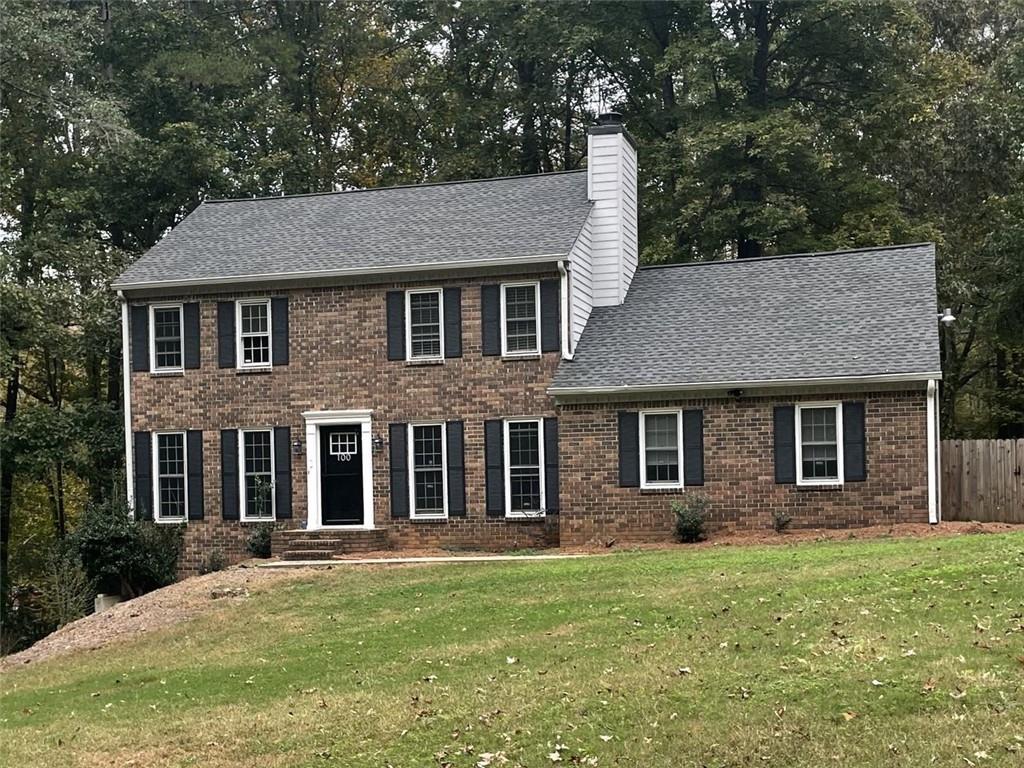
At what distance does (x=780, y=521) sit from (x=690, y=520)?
1.50m

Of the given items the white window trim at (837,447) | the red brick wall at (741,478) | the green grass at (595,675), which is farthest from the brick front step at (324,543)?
the white window trim at (837,447)

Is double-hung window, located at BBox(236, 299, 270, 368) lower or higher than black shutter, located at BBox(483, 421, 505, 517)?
higher

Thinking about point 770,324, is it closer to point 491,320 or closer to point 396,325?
point 491,320

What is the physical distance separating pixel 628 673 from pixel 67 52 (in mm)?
22877

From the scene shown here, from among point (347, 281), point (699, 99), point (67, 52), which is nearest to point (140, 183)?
point (67, 52)

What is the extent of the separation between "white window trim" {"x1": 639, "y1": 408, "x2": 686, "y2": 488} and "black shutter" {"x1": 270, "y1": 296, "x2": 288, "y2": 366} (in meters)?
7.04

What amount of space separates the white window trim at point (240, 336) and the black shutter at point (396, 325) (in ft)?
7.86

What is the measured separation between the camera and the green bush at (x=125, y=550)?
23109 millimetres

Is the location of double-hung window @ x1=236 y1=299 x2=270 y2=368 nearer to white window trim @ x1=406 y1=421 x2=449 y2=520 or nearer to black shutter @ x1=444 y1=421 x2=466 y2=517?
white window trim @ x1=406 y1=421 x2=449 y2=520

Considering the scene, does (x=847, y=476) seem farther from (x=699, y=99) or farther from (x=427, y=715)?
(x=699, y=99)

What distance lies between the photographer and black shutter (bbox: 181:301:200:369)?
24562 millimetres

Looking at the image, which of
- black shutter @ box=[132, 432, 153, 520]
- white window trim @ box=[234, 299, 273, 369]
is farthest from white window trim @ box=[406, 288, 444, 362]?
black shutter @ box=[132, 432, 153, 520]

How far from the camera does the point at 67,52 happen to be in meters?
28.2

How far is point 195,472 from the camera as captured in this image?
2444cm
